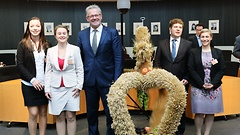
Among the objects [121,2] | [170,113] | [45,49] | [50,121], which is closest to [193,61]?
[170,113]

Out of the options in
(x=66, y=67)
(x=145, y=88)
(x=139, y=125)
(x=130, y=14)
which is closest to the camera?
(x=145, y=88)

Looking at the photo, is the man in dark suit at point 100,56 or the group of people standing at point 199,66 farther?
the group of people standing at point 199,66

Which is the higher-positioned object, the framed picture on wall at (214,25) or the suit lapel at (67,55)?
the framed picture on wall at (214,25)

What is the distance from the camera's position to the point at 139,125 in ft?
15.0

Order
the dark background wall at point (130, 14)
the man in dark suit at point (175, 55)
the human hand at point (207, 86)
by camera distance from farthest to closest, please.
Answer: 1. the dark background wall at point (130, 14)
2. the man in dark suit at point (175, 55)
3. the human hand at point (207, 86)

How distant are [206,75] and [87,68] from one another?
138 cm

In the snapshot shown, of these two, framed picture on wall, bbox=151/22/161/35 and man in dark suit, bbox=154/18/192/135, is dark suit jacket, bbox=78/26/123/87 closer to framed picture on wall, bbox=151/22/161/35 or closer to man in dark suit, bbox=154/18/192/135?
man in dark suit, bbox=154/18/192/135

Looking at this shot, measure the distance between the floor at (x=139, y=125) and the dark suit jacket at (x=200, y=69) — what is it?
3.23 ft

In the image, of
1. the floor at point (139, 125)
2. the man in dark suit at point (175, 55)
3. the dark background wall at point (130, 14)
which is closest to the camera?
the man in dark suit at point (175, 55)

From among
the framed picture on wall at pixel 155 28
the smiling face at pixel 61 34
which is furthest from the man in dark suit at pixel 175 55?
the framed picture on wall at pixel 155 28

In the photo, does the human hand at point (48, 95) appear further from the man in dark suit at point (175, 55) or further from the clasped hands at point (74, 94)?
the man in dark suit at point (175, 55)

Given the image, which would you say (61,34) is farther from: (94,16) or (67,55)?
(94,16)

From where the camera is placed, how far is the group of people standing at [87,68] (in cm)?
319

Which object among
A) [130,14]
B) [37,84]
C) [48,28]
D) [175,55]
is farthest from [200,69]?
[48,28]
